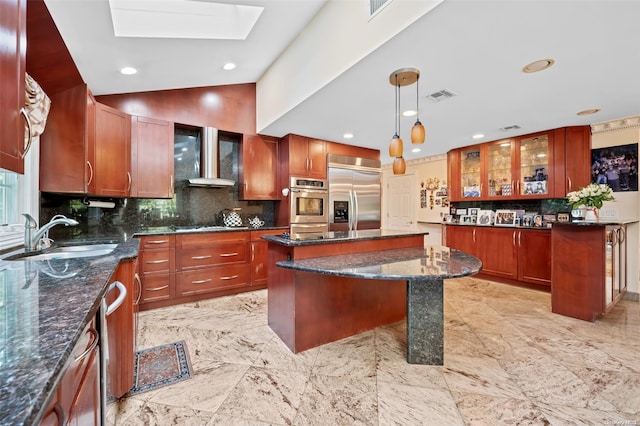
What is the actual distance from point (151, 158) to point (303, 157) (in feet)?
6.45

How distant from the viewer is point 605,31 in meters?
1.75

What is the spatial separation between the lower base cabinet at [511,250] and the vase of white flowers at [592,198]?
746 millimetres

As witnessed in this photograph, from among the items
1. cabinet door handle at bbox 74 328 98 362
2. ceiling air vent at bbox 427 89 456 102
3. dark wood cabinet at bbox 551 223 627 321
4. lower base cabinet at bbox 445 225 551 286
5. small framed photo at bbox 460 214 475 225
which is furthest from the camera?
small framed photo at bbox 460 214 475 225

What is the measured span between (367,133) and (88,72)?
3.20m

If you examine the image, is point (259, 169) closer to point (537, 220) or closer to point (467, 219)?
point (467, 219)

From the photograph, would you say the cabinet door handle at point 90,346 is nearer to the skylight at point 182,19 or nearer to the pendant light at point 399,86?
the pendant light at point 399,86

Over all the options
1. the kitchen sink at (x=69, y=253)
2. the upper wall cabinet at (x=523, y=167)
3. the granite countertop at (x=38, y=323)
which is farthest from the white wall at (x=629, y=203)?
the kitchen sink at (x=69, y=253)

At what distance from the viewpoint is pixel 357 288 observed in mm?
2459

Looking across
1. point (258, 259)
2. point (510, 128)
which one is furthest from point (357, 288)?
point (510, 128)

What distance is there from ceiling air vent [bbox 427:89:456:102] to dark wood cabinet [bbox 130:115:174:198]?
304 cm

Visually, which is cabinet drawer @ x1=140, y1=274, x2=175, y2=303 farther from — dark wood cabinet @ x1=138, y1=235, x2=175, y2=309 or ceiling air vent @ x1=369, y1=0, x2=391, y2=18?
ceiling air vent @ x1=369, y1=0, x2=391, y2=18

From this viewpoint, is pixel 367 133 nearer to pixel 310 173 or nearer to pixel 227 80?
pixel 310 173

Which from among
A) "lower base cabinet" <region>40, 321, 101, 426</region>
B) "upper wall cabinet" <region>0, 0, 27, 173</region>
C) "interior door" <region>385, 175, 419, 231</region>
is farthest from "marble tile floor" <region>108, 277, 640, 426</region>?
"interior door" <region>385, 175, 419, 231</region>

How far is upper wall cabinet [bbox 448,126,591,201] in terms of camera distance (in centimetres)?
370
